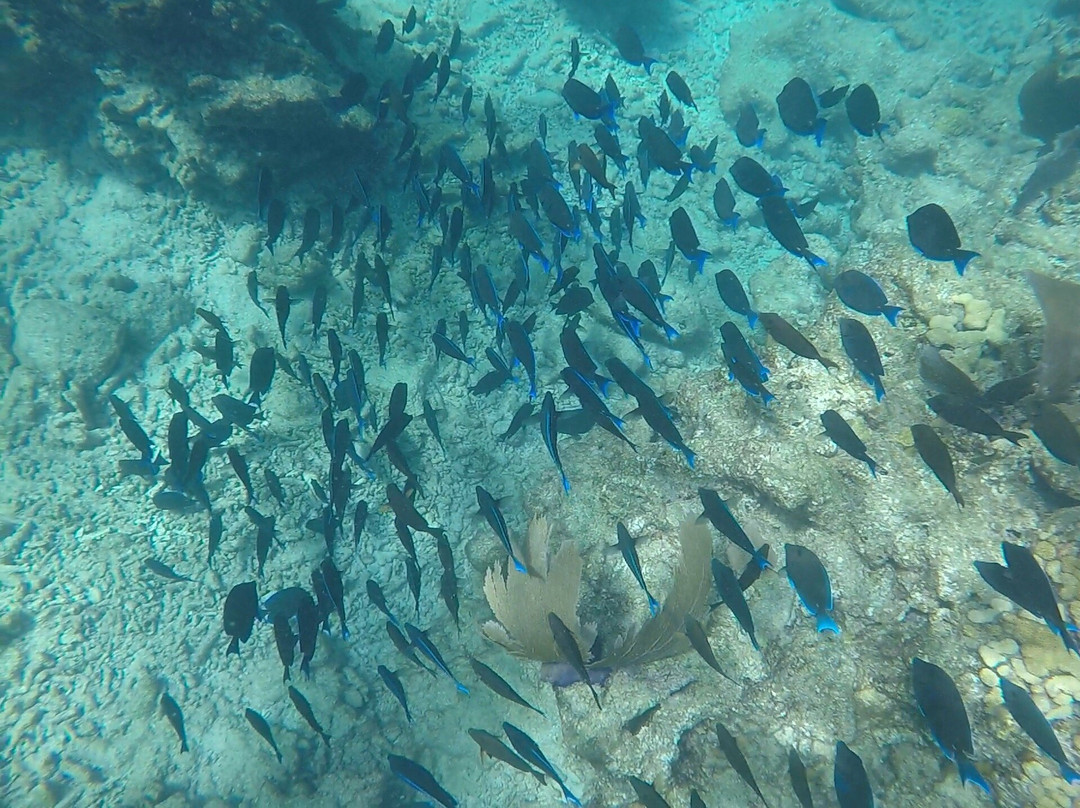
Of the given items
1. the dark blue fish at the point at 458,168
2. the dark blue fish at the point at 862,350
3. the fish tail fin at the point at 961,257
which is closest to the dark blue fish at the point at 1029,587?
the dark blue fish at the point at 862,350

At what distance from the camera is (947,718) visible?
2805 mm

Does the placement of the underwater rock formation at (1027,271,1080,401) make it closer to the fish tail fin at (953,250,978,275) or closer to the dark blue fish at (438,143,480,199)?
the fish tail fin at (953,250,978,275)

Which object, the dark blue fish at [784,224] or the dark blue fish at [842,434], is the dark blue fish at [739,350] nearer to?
the dark blue fish at [842,434]

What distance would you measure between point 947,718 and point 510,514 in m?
3.81

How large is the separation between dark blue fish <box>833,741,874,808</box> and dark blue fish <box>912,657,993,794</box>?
1.41 ft

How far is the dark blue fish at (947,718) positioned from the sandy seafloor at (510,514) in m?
0.97

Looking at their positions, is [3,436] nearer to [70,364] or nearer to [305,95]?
[70,364]

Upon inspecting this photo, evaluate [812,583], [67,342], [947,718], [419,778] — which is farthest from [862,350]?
[67,342]

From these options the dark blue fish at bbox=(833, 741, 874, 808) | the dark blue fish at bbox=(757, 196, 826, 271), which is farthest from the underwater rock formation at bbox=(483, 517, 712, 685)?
the dark blue fish at bbox=(757, 196, 826, 271)

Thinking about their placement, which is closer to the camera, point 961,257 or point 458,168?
point 961,257

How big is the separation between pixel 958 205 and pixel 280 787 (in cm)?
1121

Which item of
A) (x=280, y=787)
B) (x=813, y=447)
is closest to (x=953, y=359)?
(x=813, y=447)

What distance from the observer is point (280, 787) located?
4.87 metres

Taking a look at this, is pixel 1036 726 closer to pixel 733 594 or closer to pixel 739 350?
pixel 733 594
